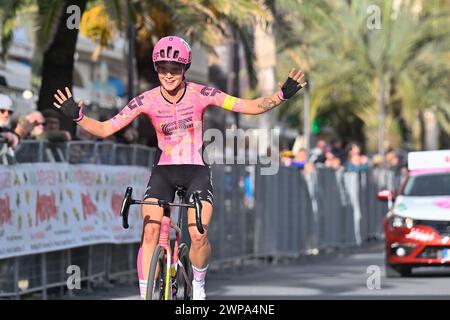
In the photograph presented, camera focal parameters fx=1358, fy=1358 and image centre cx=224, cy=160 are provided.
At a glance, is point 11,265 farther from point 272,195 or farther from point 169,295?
point 272,195

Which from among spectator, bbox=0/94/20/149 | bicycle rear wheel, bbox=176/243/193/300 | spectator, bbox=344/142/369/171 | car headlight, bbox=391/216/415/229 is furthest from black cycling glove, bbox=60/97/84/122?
spectator, bbox=344/142/369/171

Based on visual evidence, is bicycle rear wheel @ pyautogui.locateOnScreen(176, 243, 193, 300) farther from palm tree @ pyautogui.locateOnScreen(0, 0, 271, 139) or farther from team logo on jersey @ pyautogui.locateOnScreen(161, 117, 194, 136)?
palm tree @ pyautogui.locateOnScreen(0, 0, 271, 139)

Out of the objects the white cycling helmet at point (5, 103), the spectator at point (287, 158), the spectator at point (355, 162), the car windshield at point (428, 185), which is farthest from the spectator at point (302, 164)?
the white cycling helmet at point (5, 103)

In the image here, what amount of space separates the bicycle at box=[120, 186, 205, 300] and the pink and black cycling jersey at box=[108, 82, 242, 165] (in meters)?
0.25

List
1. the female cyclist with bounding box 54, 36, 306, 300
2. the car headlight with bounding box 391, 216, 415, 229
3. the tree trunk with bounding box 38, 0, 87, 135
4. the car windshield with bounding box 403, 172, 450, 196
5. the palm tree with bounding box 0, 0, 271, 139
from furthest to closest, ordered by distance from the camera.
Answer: the tree trunk with bounding box 38, 0, 87, 135, the car windshield with bounding box 403, 172, 450, 196, the palm tree with bounding box 0, 0, 271, 139, the car headlight with bounding box 391, 216, 415, 229, the female cyclist with bounding box 54, 36, 306, 300

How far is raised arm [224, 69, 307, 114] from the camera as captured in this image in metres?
9.72

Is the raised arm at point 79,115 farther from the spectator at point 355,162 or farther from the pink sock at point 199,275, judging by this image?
the spectator at point 355,162

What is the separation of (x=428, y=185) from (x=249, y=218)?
3.42m

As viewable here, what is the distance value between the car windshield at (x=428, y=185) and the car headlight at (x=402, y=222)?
0.70 m

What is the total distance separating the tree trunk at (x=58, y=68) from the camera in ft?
61.0

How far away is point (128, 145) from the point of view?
1672 centimetres

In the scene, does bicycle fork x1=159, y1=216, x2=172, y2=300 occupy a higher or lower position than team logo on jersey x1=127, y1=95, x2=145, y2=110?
lower

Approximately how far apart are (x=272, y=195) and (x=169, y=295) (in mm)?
12223
